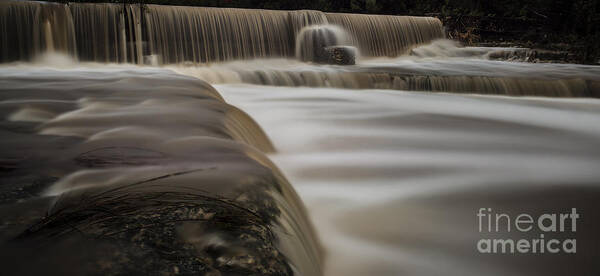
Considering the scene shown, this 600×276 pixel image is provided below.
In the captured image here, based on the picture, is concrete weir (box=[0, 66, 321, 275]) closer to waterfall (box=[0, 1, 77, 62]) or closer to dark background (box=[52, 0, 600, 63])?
waterfall (box=[0, 1, 77, 62])

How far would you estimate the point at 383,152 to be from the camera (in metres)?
3.70

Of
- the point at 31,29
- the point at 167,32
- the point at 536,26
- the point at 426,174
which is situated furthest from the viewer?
the point at 536,26

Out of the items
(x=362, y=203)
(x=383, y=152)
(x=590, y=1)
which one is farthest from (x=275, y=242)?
(x=590, y=1)

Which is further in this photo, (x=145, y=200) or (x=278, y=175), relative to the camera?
(x=278, y=175)

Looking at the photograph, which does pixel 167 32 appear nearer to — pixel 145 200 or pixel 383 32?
pixel 383 32

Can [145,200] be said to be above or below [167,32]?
below

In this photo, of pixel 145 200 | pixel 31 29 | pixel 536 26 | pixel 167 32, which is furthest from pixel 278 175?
pixel 536 26

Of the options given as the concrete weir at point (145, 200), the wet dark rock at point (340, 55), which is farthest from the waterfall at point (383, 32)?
the concrete weir at point (145, 200)

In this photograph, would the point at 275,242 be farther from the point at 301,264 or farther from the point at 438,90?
the point at 438,90

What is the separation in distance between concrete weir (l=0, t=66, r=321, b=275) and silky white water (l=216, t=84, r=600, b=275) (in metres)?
0.49

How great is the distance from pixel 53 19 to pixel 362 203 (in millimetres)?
8018

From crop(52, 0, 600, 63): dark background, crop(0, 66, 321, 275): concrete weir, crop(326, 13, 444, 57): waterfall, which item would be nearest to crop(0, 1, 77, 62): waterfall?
crop(326, 13, 444, 57): waterfall

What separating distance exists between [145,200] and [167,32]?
9.22 metres

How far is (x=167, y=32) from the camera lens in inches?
388
